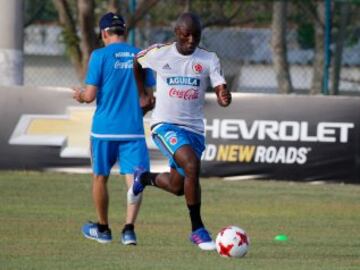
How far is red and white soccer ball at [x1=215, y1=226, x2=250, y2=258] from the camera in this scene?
9711 mm

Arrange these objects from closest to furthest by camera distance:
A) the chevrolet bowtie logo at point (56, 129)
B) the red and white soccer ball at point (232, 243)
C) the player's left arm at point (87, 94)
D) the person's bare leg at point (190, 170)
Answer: the red and white soccer ball at point (232, 243) < the person's bare leg at point (190, 170) < the player's left arm at point (87, 94) < the chevrolet bowtie logo at point (56, 129)

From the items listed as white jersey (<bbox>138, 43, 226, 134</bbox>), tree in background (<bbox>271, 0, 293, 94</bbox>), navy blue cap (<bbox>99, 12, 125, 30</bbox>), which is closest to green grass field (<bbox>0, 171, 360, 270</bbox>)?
white jersey (<bbox>138, 43, 226, 134</bbox>)

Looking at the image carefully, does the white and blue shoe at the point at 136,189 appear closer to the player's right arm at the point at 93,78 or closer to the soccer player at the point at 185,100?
the soccer player at the point at 185,100

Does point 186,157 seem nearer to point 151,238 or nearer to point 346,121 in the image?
point 151,238

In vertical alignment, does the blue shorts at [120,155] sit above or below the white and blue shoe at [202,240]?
above

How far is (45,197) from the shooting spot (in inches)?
585

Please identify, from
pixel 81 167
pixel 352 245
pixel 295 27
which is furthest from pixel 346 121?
pixel 295 27

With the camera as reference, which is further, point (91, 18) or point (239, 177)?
point (91, 18)

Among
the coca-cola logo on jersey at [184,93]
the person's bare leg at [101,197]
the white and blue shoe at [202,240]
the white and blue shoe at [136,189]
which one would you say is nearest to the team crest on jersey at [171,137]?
the coca-cola logo on jersey at [184,93]

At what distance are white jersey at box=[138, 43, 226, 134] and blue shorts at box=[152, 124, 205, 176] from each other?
0.18 feet

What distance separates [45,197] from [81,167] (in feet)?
9.83

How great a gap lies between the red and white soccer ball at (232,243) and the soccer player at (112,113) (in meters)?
1.24

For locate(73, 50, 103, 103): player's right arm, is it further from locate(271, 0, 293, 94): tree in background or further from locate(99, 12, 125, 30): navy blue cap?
locate(271, 0, 293, 94): tree in background

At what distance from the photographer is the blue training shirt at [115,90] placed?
10789mm
